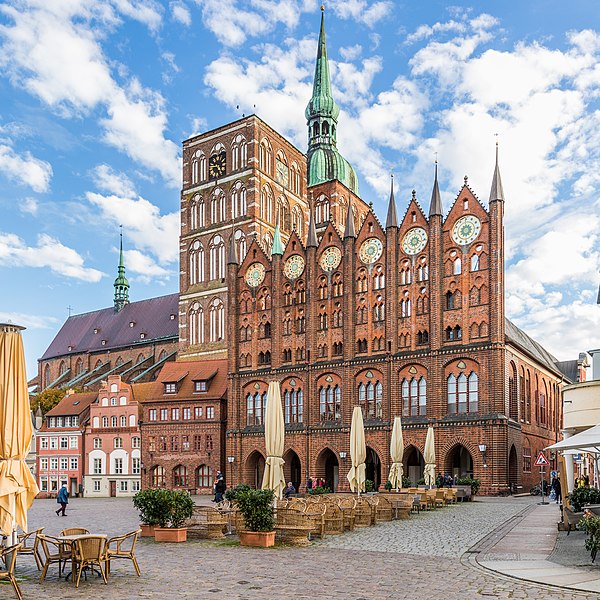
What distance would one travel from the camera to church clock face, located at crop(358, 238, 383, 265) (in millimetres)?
52284

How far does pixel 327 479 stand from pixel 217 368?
46.7 feet

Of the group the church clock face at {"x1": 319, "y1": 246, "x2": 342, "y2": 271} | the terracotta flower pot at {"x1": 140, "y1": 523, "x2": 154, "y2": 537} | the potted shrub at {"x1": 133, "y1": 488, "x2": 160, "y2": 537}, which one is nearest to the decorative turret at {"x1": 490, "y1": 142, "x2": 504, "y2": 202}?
the church clock face at {"x1": 319, "y1": 246, "x2": 342, "y2": 271}

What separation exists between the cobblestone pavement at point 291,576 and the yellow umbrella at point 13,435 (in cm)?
115

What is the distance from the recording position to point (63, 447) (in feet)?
223

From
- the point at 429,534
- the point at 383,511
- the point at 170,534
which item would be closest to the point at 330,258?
the point at 383,511

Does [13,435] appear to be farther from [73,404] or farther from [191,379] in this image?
[73,404]

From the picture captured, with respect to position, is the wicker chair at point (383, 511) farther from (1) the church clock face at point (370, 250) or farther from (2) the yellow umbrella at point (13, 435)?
(1) the church clock face at point (370, 250)

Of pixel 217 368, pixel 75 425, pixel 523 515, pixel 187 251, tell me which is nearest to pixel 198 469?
pixel 217 368

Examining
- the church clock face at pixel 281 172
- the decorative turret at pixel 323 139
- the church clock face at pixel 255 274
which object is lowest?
the church clock face at pixel 255 274

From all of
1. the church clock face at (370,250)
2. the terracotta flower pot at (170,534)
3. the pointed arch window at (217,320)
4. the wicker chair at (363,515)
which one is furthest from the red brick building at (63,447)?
the terracotta flower pot at (170,534)

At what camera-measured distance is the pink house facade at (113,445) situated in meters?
63.1

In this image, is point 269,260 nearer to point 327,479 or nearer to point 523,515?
point 327,479

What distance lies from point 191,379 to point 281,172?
22.7 m

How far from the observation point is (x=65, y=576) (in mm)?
12672
